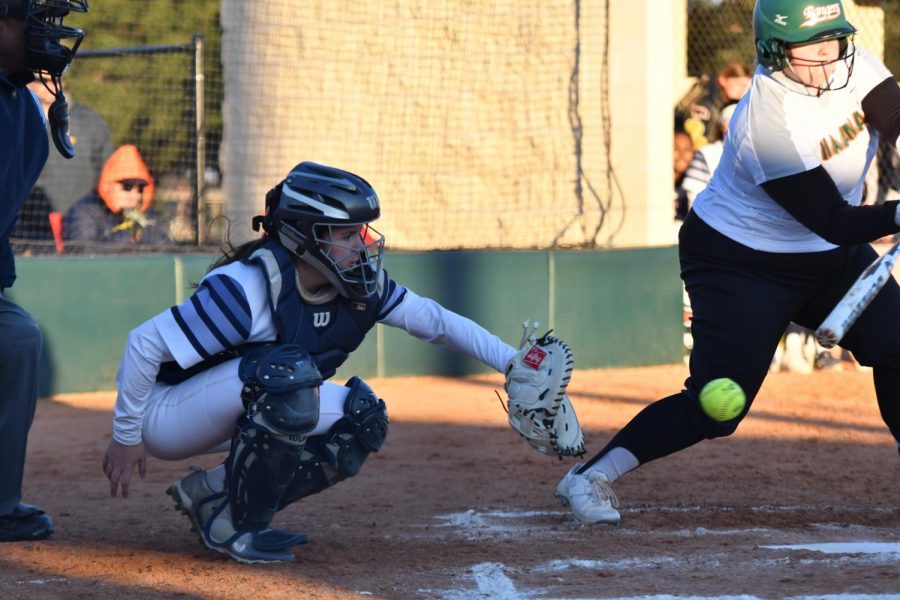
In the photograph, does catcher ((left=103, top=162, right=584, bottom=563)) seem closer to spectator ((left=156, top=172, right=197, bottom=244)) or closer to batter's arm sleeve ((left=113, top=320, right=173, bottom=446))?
batter's arm sleeve ((left=113, top=320, right=173, bottom=446))

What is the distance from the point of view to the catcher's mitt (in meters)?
3.87

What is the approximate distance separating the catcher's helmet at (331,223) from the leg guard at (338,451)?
39cm

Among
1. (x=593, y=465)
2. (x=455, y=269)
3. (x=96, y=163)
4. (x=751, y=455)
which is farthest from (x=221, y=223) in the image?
(x=593, y=465)

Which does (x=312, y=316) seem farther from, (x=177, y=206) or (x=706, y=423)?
(x=177, y=206)

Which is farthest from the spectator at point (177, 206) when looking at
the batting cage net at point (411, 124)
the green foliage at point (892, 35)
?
the green foliage at point (892, 35)

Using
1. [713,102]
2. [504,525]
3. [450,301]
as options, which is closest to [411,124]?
[450,301]

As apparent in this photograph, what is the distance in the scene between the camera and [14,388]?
4207mm

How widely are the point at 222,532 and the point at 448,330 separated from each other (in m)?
0.95

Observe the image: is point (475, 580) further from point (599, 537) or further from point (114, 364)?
point (114, 364)

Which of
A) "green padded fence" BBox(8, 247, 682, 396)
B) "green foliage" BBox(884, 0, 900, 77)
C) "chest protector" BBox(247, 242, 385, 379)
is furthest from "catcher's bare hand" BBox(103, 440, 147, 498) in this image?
"green foliage" BBox(884, 0, 900, 77)

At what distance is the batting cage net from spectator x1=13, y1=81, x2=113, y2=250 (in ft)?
0.06

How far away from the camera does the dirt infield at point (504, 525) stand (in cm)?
354

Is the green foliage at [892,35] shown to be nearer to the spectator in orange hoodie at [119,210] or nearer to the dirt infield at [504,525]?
the dirt infield at [504,525]

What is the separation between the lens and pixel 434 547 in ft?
13.3
